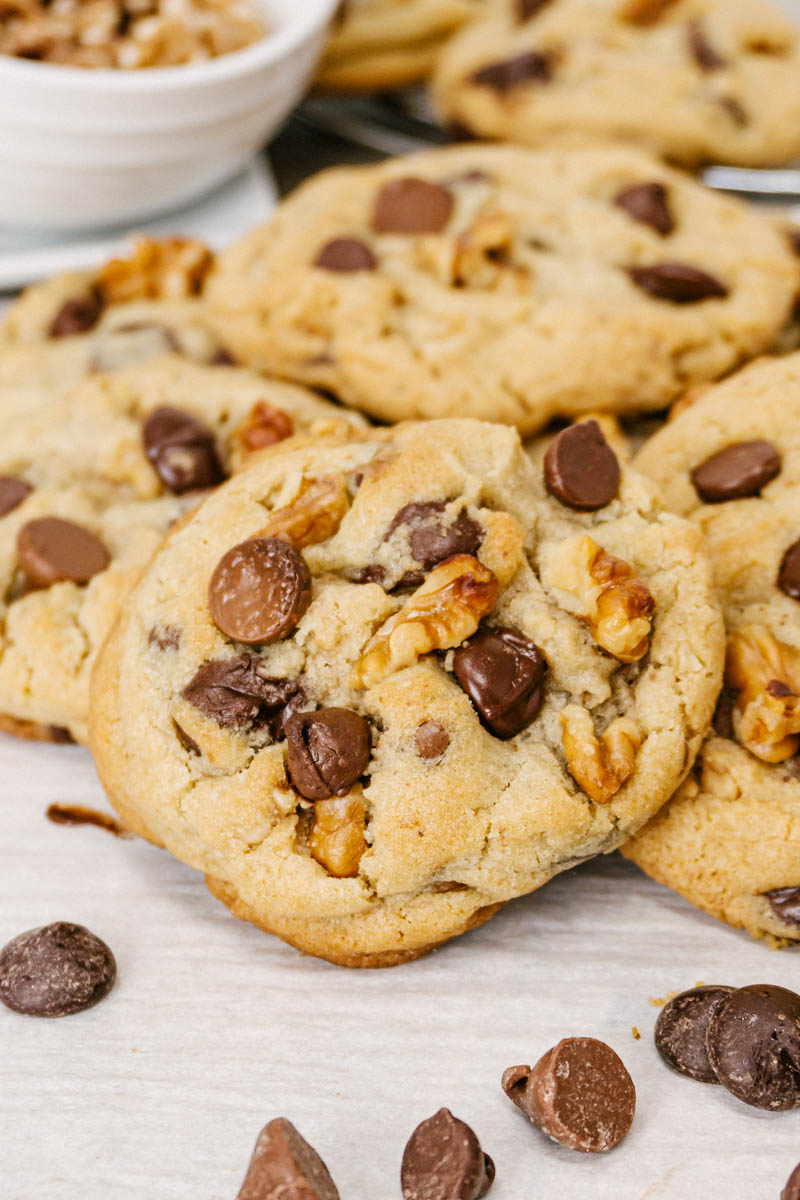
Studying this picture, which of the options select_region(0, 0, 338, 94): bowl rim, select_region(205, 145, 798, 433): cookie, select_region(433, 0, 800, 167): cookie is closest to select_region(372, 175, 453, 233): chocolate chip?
select_region(205, 145, 798, 433): cookie

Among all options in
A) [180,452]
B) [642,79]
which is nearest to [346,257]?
[180,452]

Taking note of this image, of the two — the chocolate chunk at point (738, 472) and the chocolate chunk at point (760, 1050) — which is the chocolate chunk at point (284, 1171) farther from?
the chocolate chunk at point (738, 472)

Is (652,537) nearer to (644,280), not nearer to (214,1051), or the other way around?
(644,280)

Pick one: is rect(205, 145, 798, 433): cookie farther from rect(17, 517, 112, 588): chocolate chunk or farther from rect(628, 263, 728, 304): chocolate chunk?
rect(17, 517, 112, 588): chocolate chunk

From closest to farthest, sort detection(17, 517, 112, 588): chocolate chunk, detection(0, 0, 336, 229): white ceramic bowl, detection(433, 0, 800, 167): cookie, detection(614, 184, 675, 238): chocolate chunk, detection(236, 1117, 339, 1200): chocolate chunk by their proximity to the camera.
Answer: detection(236, 1117, 339, 1200): chocolate chunk
detection(17, 517, 112, 588): chocolate chunk
detection(614, 184, 675, 238): chocolate chunk
detection(0, 0, 336, 229): white ceramic bowl
detection(433, 0, 800, 167): cookie

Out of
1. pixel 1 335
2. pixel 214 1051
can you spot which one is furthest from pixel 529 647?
pixel 1 335

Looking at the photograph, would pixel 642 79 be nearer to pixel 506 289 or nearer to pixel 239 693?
pixel 506 289
